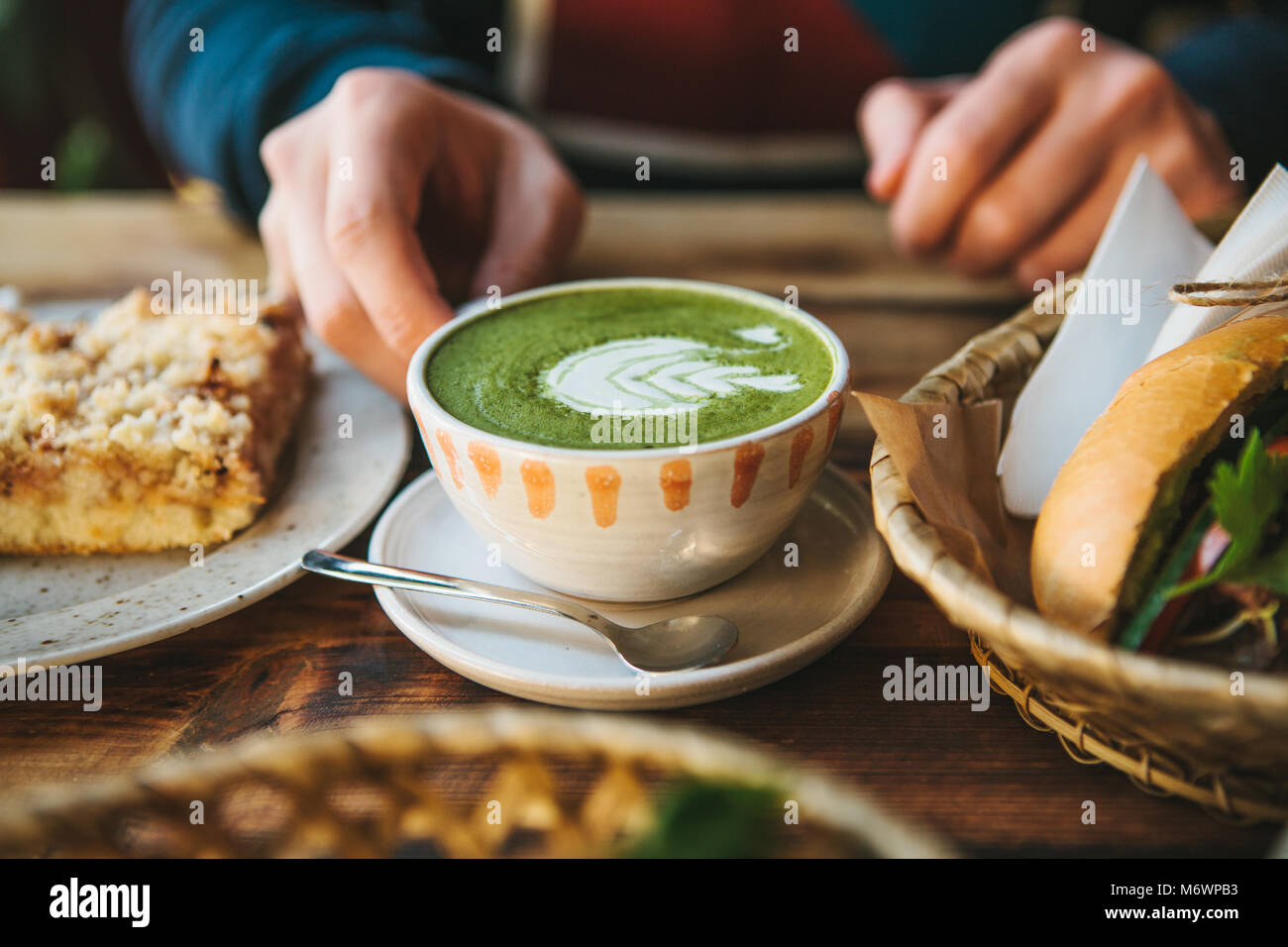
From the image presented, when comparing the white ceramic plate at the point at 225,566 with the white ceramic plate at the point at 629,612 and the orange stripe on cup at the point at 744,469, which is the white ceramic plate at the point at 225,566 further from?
the orange stripe on cup at the point at 744,469

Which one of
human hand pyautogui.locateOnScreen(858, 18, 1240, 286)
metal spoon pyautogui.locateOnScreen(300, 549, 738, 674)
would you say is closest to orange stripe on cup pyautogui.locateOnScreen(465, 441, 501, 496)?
metal spoon pyautogui.locateOnScreen(300, 549, 738, 674)

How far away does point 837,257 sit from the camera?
1.92 meters

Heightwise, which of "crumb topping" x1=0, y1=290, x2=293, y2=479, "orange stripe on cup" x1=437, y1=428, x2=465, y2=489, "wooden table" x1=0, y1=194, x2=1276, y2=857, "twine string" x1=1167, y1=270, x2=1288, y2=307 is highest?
"twine string" x1=1167, y1=270, x2=1288, y2=307

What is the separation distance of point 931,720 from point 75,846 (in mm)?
623

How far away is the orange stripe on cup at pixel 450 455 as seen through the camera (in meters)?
0.83

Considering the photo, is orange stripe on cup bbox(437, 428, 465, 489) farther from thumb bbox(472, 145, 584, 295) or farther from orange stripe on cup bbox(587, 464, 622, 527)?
thumb bbox(472, 145, 584, 295)

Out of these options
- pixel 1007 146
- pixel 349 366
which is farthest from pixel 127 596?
pixel 1007 146

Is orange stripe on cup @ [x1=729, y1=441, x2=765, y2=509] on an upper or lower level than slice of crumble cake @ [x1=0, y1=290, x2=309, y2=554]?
upper

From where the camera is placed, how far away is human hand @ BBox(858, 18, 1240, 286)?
1560 mm

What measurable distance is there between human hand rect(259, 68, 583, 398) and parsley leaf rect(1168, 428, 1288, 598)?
889 millimetres

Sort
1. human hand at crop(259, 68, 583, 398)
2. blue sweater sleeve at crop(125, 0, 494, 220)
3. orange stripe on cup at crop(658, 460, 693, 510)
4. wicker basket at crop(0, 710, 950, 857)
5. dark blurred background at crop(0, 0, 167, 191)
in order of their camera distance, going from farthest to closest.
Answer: dark blurred background at crop(0, 0, 167, 191) → blue sweater sleeve at crop(125, 0, 494, 220) → human hand at crop(259, 68, 583, 398) → orange stripe on cup at crop(658, 460, 693, 510) → wicker basket at crop(0, 710, 950, 857)

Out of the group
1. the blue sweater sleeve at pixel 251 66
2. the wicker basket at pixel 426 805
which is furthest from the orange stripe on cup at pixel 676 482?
the blue sweater sleeve at pixel 251 66

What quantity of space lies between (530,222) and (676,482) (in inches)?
34.2
